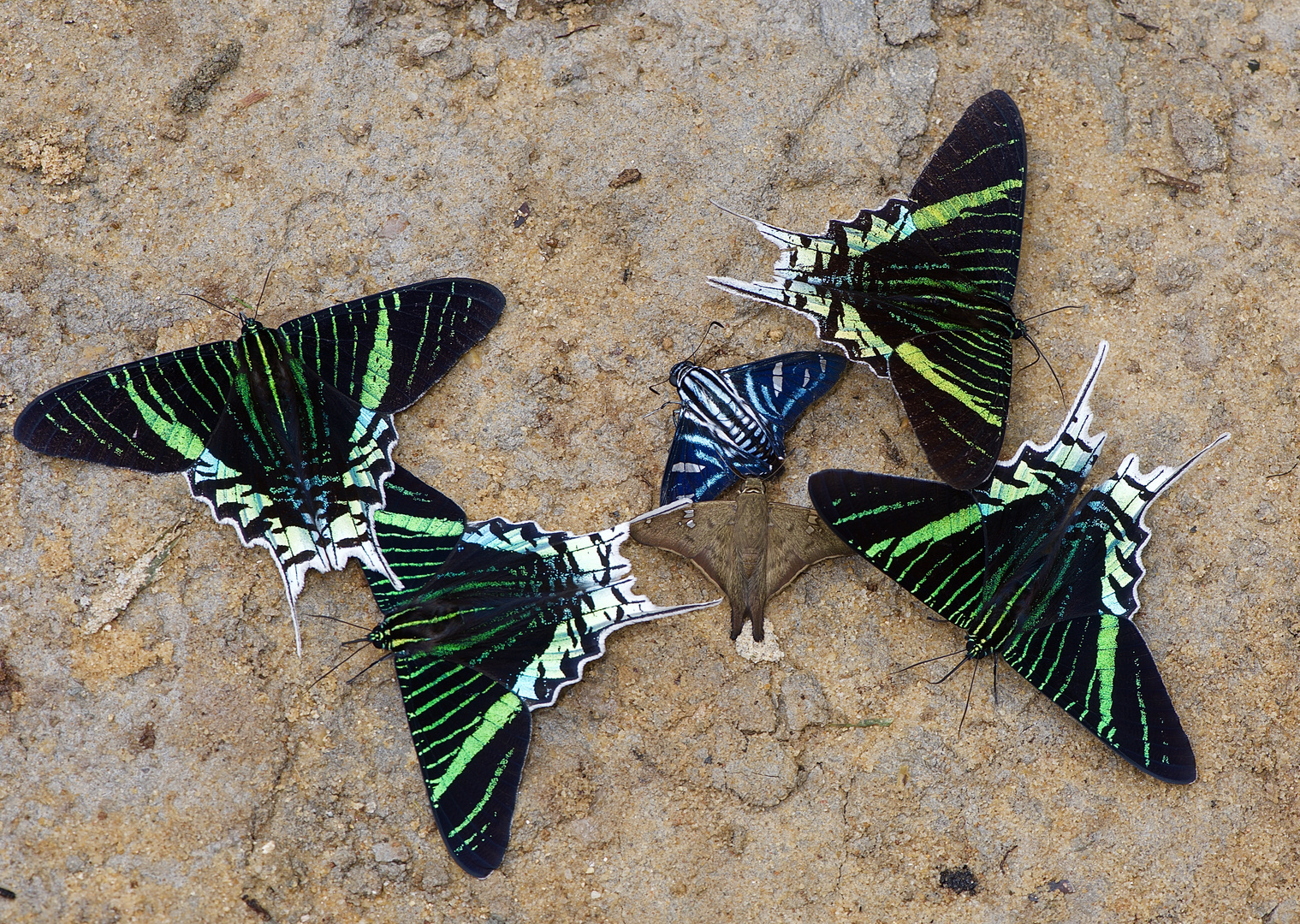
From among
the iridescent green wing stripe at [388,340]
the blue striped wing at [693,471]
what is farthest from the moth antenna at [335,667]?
the blue striped wing at [693,471]

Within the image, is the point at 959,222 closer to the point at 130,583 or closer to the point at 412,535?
the point at 412,535

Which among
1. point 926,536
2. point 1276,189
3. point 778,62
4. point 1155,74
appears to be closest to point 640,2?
point 778,62

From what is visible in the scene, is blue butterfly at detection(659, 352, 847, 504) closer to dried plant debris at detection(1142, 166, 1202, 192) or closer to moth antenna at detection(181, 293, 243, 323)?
dried plant debris at detection(1142, 166, 1202, 192)

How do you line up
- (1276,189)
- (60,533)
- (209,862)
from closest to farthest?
(209,862) → (60,533) → (1276,189)

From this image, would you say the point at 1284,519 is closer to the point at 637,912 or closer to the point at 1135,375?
the point at 1135,375

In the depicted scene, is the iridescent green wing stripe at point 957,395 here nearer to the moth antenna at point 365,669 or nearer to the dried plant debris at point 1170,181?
the dried plant debris at point 1170,181

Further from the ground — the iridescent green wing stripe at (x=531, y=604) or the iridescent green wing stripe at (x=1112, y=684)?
the iridescent green wing stripe at (x=531, y=604)
